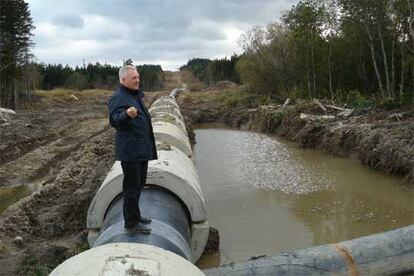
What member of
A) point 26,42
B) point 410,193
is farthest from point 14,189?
point 26,42

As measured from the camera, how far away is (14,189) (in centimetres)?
1178

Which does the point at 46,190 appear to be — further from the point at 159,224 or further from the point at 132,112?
the point at 132,112

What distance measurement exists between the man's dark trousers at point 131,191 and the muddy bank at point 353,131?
Result: 27.9 ft

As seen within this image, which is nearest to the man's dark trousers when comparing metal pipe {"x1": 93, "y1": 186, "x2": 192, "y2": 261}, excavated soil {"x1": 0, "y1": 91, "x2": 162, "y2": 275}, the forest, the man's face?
metal pipe {"x1": 93, "y1": 186, "x2": 192, "y2": 261}

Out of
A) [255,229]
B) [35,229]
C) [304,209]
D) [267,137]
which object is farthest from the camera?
[267,137]

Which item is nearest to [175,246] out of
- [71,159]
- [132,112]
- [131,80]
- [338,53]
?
[132,112]

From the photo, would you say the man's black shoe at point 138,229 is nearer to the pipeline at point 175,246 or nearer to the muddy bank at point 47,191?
the pipeline at point 175,246

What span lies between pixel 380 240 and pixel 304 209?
17.4 feet

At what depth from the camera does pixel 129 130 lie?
4355 millimetres

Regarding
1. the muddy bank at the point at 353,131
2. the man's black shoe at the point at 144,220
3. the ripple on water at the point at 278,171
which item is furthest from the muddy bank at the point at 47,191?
the muddy bank at the point at 353,131

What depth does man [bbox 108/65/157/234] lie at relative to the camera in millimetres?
4344

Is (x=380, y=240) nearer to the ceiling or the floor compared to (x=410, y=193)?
nearer to the ceiling

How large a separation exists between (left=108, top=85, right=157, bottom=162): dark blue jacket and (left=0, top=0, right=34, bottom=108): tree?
32.4 meters

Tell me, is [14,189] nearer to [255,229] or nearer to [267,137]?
[255,229]
